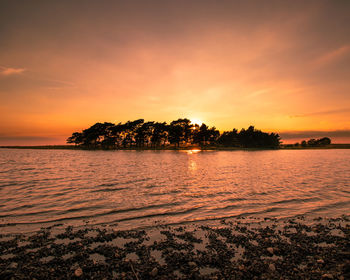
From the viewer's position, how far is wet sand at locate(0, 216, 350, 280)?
7.10 metres

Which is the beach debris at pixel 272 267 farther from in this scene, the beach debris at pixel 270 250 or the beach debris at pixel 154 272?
the beach debris at pixel 154 272

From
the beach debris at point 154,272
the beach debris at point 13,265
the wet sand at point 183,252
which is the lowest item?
the wet sand at point 183,252

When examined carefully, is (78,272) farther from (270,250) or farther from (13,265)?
(270,250)

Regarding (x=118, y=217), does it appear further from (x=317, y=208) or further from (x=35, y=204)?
(x=317, y=208)

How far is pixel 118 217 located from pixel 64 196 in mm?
8896

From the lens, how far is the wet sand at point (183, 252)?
7.10m

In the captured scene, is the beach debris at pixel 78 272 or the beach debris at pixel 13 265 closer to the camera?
the beach debris at pixel 78 272

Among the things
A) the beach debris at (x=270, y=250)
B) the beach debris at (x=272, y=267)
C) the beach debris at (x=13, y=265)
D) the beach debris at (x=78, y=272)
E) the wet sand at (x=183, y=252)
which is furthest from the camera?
the beach debris at (x=270, y=250)

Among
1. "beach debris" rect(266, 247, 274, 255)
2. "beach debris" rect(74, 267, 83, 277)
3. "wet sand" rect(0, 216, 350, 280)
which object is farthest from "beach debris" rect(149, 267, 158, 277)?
"beach debris" rect(266, 247, 274, 255)

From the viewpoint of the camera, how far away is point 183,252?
8.66 m

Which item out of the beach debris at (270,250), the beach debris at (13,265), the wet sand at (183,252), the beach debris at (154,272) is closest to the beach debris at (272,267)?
the wet sand at (183,252)

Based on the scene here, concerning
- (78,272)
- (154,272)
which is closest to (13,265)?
(78,272)

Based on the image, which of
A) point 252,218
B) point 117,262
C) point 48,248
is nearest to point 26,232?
point 48,248

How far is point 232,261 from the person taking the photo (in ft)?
26.1
